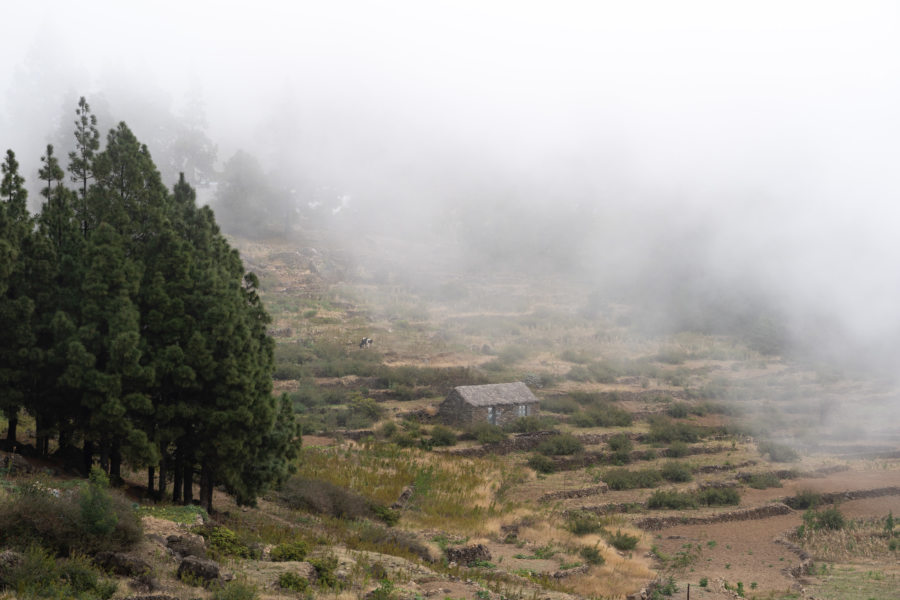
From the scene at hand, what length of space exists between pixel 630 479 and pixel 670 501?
2969mm

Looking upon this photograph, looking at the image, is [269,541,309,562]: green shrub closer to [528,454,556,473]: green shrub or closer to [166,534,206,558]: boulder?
[166,534,206,558]: boulder

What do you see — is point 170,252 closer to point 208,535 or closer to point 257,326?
point 257,326

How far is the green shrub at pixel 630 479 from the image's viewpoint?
31.7m

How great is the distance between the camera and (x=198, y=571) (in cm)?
1141

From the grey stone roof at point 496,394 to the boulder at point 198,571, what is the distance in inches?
1103

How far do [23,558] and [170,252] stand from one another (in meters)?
9.36

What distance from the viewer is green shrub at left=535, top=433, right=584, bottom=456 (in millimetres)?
35906

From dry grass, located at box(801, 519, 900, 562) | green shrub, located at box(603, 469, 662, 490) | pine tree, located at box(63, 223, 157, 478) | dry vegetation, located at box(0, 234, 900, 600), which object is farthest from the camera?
green shrub, located at box(603, 469, 662, 490)

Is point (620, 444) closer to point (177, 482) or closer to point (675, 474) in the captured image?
point (675, 474)

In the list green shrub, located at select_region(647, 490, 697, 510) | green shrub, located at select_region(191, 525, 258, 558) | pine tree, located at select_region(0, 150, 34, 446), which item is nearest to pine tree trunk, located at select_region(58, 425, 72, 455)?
pine tree, located at select_region(0, 150, 34, 446)

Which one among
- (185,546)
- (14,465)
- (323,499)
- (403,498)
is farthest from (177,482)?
(403,498)

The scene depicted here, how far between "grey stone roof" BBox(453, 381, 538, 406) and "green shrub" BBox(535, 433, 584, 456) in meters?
4.20

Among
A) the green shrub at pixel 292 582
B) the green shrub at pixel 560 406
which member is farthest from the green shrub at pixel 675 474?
the green shrub at pixel 292 582

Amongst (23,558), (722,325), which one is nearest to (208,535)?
(23,558)
